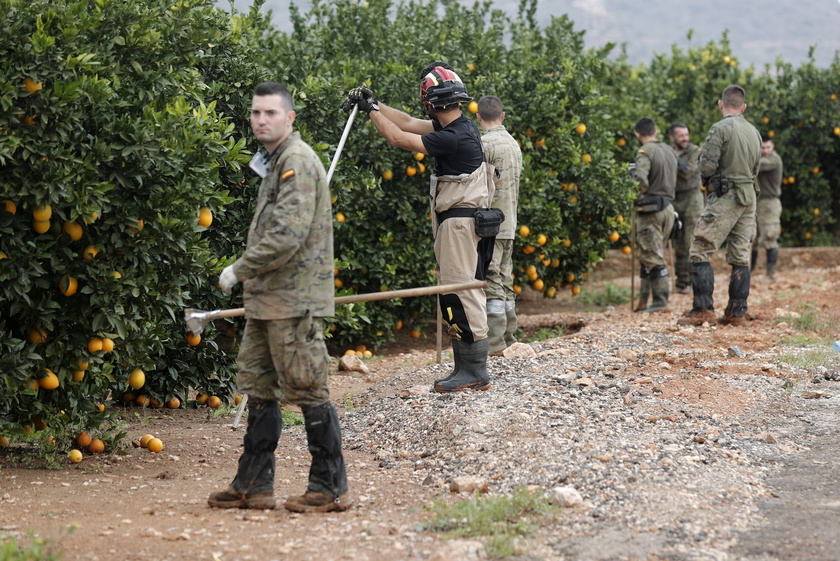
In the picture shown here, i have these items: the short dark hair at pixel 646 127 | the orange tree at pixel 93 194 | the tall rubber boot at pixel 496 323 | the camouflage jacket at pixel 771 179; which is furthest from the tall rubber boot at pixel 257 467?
the camouflage jacket at pixel 771 179

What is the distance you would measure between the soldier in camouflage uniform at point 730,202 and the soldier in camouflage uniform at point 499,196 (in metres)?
2.53

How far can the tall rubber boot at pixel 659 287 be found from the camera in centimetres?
1126

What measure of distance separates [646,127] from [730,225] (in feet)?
8.42

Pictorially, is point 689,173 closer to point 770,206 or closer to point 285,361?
point 770,206

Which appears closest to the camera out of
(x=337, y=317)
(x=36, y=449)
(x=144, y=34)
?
(x=144, y=34)

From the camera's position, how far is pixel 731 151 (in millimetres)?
9352

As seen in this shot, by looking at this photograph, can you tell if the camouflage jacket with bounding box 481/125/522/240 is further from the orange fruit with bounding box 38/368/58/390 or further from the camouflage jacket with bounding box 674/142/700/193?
the camouflage jacket with bounding box 674/142/700/193

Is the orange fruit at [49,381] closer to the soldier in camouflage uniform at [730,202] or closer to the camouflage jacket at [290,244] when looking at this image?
the camouflage jacket at [290,244]

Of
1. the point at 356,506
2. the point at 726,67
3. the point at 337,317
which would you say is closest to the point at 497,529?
the point at 356,506

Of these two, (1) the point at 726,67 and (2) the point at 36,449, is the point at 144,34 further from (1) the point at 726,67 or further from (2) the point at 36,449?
(1) the point at 726,67

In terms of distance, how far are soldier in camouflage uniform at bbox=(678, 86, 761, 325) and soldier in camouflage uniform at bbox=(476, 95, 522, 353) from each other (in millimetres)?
2527

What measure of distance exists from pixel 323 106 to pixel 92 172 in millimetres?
3496

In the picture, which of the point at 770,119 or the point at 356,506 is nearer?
the point at 356,506

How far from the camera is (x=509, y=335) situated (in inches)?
340
